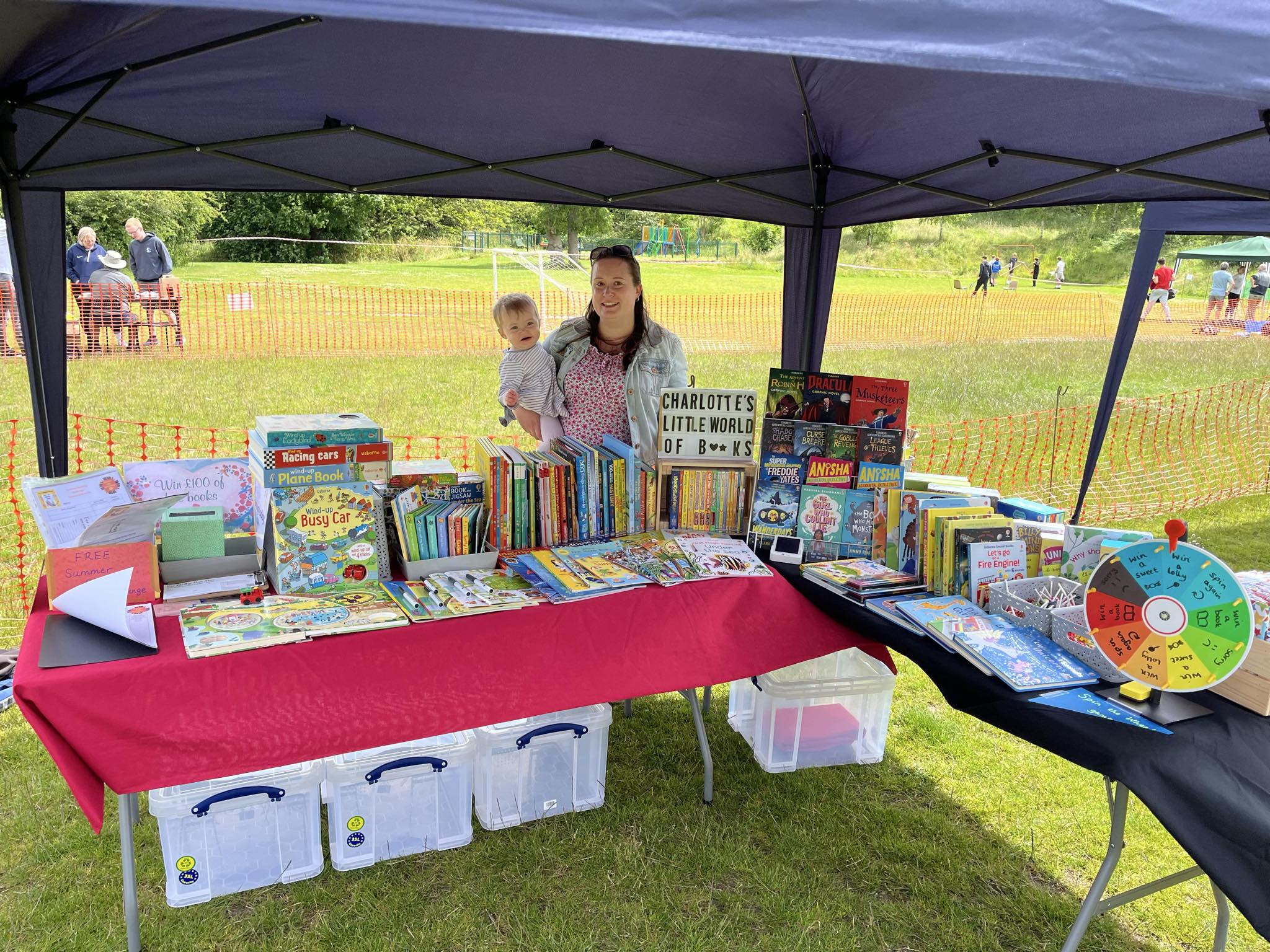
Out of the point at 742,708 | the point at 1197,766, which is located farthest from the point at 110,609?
the point at 1197,766

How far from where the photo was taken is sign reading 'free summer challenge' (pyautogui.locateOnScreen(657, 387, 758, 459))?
2.81 metres

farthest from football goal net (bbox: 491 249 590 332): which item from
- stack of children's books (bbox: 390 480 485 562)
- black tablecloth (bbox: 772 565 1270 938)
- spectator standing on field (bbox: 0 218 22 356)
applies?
black tablecloth (bbox: 772 565 1270 938)

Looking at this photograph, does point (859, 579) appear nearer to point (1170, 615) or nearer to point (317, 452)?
point (1170, 615)

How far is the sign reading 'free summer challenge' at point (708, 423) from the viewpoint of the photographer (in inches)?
111

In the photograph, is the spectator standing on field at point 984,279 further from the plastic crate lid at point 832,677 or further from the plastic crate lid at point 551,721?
the plastic crate lid at point 551,721

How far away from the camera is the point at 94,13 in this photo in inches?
84.9

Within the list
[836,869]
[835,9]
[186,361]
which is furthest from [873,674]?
[186,361]

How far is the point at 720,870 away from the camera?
8.60 feet

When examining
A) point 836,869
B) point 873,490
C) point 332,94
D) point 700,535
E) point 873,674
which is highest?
point 332,94

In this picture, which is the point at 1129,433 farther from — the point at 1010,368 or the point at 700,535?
the point at 700,535

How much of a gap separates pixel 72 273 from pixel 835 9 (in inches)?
490

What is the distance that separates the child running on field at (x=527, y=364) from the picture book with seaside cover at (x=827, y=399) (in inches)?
43.0

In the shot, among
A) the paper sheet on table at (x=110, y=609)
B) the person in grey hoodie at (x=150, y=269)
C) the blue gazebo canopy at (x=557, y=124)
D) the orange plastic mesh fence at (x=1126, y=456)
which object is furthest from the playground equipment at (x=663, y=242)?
the paper sheet on table at (x=110, y=609)

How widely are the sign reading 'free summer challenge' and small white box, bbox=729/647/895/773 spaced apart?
2.53 ft
